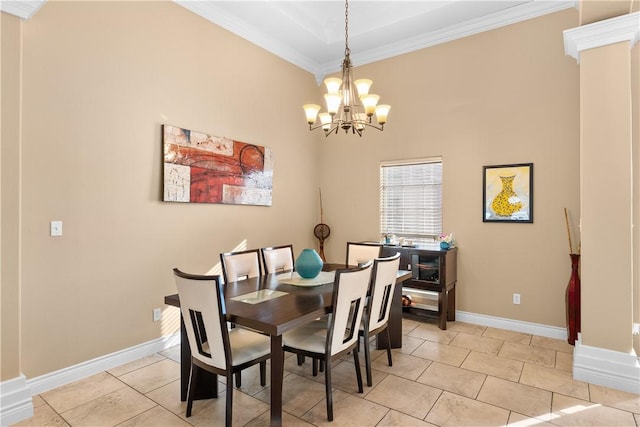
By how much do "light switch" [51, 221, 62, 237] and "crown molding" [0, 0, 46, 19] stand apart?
145 centimetres

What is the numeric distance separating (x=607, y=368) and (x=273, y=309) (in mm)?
2683

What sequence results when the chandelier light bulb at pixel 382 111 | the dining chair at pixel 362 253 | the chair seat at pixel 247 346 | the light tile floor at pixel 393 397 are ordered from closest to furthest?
1. the chair seat at pixel 247 346
2. the light tile floor at pixel 393 397
3. the chandelier light bulb at pixel 382 111
4. the dining chair at pixel 362 253

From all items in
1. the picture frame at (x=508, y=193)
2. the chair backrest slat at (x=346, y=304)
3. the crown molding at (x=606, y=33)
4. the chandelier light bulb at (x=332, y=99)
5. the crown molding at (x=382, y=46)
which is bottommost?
the chair backrest slat at (x=346, y=304)

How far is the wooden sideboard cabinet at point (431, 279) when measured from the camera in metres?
4.00

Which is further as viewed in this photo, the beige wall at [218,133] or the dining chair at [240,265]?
the dining chair at [240,265]

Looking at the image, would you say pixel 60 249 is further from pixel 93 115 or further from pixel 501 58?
pixel 501 58

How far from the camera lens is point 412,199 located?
4.71m

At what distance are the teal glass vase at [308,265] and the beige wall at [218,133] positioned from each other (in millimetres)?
1370

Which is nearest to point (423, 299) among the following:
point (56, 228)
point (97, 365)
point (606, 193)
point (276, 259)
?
point (276, 259)

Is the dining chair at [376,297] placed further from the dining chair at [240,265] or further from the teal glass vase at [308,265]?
the dining chair at [240,265]

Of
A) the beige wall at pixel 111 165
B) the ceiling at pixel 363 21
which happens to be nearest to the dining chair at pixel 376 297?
the beige wall at pixel 111 165

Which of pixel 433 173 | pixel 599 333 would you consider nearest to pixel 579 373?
pixel 599 333

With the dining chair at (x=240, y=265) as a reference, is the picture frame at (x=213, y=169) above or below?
above

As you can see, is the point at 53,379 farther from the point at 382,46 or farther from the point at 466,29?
the point at 466,29
